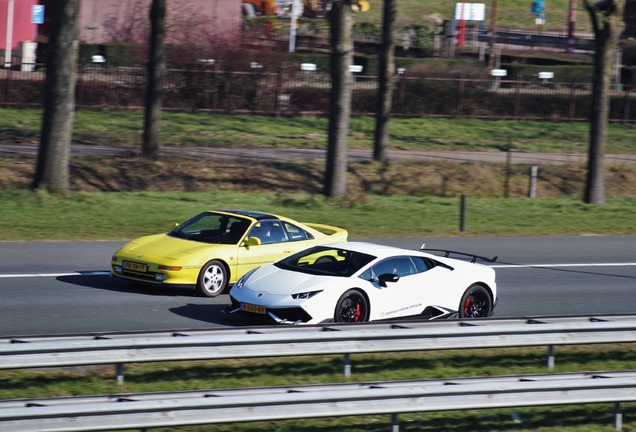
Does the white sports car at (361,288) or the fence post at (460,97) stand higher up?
the fence post at (460,97)

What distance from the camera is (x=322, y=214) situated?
2269 centimetres

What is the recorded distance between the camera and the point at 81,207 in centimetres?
2120

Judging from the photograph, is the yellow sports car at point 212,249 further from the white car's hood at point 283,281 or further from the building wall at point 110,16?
the building wall at point 110,16

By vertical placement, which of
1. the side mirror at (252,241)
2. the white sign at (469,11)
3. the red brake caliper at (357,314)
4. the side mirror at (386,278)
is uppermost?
the white sign at (469,11)

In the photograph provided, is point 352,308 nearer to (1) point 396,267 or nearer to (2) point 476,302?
(1) point 396,267

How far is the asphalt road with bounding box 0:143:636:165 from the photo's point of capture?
28.4 m

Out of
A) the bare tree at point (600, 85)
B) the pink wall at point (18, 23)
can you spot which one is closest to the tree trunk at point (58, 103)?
the bare tree at point (600, 85)

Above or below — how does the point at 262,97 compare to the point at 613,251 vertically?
above

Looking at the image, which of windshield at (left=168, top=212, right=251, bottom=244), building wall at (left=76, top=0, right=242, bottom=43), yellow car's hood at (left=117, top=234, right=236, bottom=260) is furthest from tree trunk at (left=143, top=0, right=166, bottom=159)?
building wall at (left=76, top=0, right=242, bottom=43)

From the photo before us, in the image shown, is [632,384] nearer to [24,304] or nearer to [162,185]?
[24,304]

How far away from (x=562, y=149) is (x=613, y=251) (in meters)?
16.6

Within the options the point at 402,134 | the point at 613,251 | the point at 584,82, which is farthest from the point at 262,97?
the point at 613,251

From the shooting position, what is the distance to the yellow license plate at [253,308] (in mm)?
11086

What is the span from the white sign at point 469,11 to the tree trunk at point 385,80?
28715 mm
